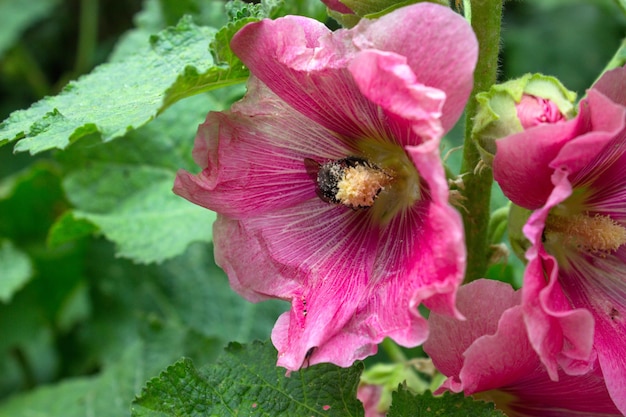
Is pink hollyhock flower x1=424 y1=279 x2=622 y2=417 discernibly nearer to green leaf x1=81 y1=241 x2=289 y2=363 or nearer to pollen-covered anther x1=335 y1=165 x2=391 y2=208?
pollen-covered anther x1=335 y1=165 x2=391 y2=208

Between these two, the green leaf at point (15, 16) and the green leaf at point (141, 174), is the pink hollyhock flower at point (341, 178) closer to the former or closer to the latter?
the green leaf at point (141, 174)

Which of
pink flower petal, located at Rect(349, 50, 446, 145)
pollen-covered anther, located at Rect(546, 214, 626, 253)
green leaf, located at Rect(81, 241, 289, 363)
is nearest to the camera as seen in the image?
pink flower petal, located at Rect(349, 50, 446, 145)

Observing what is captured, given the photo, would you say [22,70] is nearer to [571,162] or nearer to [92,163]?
[92,163]

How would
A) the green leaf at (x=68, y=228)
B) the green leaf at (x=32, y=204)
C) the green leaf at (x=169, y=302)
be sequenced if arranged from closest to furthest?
the green leaf at (x=68, y=228) → the green leaf at (x=169, y=302) → the green leaf at (x=32, y=204)

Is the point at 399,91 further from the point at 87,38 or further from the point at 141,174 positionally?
the point at 87,38

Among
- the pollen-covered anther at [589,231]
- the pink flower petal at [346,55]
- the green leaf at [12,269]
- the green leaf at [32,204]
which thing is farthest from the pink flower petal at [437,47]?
the green leaf at [32,204]

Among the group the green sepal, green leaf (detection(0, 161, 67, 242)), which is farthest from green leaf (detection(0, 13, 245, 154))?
green leaf (detection(0, 161, 67, 242))

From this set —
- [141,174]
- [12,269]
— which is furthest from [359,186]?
[12,269]
